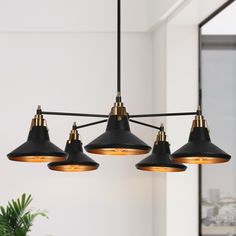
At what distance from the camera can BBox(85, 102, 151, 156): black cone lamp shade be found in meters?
2.38

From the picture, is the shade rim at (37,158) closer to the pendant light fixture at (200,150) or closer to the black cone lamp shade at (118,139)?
the black cone lamp shade at (118,139)

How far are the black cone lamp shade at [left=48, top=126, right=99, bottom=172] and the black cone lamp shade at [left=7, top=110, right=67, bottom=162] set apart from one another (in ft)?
0.98

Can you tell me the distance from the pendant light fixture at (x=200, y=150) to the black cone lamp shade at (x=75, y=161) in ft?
1.98

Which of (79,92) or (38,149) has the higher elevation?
(79,92)

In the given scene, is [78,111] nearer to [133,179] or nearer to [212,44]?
[133,179]

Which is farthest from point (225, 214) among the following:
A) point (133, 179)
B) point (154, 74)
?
point (154, 74)

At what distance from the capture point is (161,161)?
2998 mm

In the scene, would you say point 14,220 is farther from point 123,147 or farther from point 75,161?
point 123,147

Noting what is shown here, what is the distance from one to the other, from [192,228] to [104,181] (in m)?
0.73

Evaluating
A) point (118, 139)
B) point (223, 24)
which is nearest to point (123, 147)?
point (118, 139)

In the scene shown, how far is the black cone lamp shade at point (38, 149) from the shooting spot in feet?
8.66

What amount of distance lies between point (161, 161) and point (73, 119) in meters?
1.71

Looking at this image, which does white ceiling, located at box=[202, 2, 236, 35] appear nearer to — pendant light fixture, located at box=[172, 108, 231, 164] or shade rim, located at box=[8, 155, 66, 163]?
pendant light fixture, located at box=[172, 108, 231, 164]

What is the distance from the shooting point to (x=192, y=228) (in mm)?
4301
